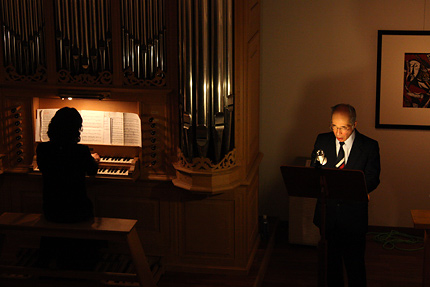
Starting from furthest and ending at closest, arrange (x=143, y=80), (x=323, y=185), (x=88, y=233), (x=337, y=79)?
(x=337, y=79), (x=143, y=80), (x=88, y=233), (x=323, y=185)

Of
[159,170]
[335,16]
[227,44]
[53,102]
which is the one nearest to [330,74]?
[335,16]

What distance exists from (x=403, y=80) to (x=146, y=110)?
2.43 metres

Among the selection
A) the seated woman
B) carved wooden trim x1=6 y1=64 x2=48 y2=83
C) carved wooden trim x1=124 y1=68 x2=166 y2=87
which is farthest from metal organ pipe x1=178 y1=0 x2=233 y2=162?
carved wooden trim x1=6 y1=64 x2=48 y2=83

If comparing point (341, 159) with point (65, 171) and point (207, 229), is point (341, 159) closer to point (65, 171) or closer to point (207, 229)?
point (207, 229)

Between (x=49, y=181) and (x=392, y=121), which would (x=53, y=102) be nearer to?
(x=49, y=181)

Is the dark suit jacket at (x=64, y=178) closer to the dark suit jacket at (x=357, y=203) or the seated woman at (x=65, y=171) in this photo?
the seated woman at (x=65, y=171)

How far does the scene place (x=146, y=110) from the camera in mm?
4207

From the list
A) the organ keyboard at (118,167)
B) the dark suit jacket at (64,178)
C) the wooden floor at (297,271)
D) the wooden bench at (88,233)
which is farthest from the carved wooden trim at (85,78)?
the wooden floor at (297,271)

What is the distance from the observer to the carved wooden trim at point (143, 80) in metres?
4.12

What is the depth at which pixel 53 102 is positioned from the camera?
446 centimetres

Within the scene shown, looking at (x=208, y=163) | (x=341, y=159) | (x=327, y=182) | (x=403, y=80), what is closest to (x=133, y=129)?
(x=208, y=163)

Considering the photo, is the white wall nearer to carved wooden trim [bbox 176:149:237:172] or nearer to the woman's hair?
carved wooden trim [bbox 176:149:237:172]

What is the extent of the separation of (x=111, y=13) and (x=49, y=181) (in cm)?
138

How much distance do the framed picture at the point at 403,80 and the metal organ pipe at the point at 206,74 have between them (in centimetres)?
182
